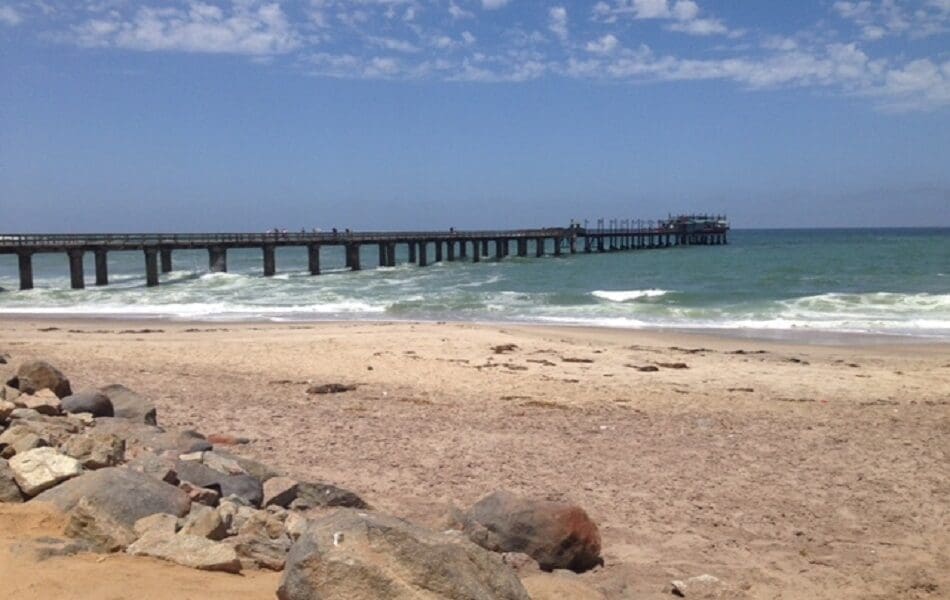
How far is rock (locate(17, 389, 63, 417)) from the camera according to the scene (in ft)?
24.2

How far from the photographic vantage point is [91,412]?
794 cm

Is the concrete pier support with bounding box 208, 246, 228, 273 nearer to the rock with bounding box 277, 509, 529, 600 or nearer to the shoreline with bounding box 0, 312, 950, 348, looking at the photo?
the shoreline with bounding box 0, 312, 950, 348

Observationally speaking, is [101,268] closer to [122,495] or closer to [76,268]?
[76,268]

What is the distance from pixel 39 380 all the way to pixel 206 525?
4885mm

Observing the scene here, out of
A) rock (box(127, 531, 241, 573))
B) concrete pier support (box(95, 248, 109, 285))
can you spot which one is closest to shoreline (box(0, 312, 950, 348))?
concrete pier support (box(95, 248, 109, 285))

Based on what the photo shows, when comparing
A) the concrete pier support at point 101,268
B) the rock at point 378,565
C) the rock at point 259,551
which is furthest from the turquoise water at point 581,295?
the rock at point 378,565

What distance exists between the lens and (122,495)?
4793mm

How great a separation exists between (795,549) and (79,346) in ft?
49.8

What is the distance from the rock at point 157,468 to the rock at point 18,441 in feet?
1.93

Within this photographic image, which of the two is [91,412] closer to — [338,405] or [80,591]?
[338,405]

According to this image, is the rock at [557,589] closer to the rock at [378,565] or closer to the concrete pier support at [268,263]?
the rock at [378,565]

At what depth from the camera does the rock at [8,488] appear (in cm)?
505

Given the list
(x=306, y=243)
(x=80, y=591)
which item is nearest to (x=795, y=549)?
(x=80, y=591)

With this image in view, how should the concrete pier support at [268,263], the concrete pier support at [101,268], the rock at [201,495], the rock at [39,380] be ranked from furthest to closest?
the concrete pier support at [268,263]
the concrete pier support at [101,268]
the rock at [39,380]
the rock at [201,495]
